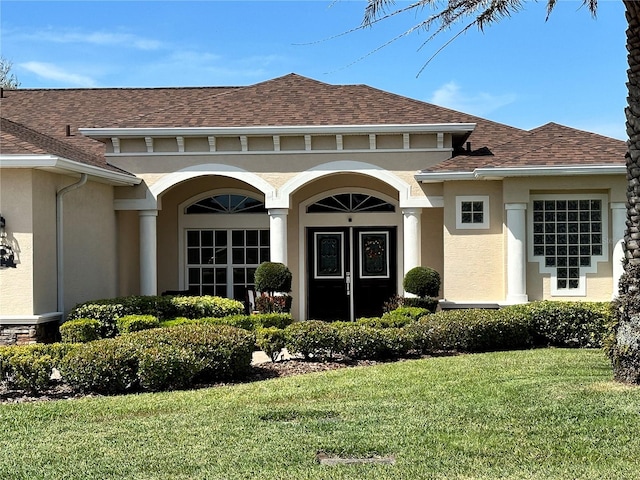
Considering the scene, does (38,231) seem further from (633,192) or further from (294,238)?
(633,192)

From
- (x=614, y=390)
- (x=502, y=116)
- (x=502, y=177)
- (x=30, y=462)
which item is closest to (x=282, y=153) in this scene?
(x=502, y=177)

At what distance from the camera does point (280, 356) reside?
11.9 m

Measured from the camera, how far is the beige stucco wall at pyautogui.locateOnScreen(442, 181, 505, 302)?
1508 centimetres

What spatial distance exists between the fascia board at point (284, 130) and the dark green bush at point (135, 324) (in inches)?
187

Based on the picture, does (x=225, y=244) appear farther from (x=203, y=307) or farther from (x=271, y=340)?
(x=271, y=340)

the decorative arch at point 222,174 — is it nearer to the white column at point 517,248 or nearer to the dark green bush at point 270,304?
the dark green bush at point 270,304

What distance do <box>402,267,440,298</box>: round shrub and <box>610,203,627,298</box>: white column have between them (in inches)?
136

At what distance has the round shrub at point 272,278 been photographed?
50.0ft

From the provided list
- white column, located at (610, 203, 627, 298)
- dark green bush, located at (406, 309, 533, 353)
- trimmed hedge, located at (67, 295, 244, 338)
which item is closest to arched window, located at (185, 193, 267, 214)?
trimmed hedge, located at (67, 295, 244, 338)

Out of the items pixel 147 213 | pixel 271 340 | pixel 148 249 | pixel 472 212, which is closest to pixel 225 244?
pixel 148 249

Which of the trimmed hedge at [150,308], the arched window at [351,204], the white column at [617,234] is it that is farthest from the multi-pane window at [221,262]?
the white column at [617,234]

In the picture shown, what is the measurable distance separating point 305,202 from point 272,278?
10.2 feet

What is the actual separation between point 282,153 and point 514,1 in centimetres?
720

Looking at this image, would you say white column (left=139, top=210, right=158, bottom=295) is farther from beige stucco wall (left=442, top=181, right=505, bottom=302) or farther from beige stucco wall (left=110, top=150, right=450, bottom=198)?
beige stucco wall (left=442, top=181, right=505, bottom=302)
